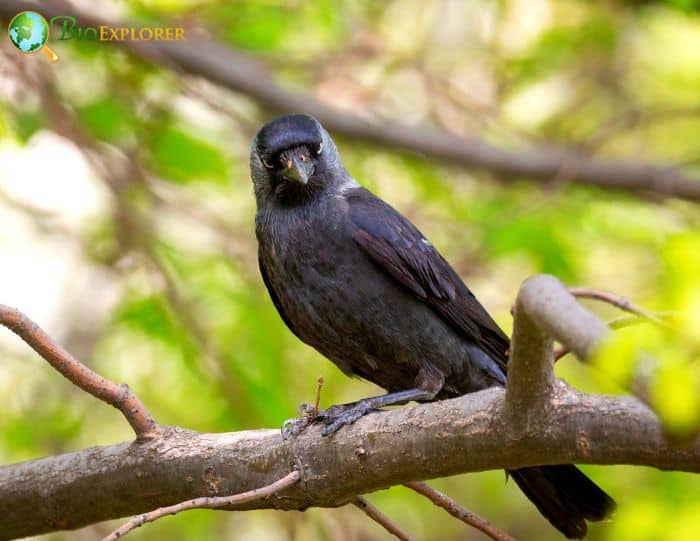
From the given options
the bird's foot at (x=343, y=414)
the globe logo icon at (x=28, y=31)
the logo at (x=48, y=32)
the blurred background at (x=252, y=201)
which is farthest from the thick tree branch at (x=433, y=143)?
the bird's foot at (x=343, y=414)

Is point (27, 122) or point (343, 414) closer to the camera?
point (343, 414)

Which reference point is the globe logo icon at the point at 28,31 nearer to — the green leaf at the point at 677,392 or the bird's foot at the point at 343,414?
the bird's foot at the point at 343,414

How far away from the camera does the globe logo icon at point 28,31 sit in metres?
5.53

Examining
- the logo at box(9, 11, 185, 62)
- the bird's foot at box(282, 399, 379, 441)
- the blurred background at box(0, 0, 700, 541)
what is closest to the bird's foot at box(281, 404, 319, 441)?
the bird's foot at box(282, 399, 379, 441)

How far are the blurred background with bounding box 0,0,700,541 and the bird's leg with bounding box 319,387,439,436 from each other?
635 millimetres

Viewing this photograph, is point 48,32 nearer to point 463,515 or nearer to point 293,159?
point 293,159

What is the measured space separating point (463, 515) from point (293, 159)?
198 cm

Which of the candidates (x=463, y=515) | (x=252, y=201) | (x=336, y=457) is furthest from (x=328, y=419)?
(x=252, y=201)

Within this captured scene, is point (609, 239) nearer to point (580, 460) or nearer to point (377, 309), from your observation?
point (377, 309)

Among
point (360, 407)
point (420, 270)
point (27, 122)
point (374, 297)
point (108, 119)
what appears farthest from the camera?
point (108, 119)

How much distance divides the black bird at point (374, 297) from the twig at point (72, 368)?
1020mm

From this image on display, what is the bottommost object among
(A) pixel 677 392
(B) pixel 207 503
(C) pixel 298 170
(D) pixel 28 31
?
(A) pixel 677 392

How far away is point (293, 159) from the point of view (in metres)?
4.63

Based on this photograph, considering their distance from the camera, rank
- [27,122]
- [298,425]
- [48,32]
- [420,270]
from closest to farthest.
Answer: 1. [298,425]
2. [420,270]
3. [27,122]
4. [48,32]
